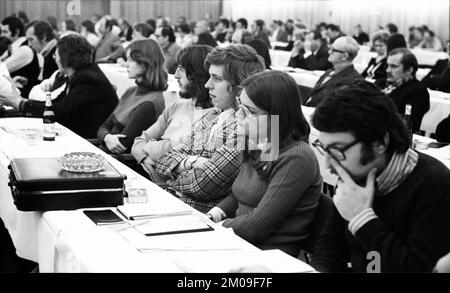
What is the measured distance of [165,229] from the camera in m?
2.34

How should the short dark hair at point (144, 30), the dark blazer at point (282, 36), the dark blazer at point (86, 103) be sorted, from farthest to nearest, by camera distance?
1. the dark blazer at point (282, 36)
2. the short dark hair at point (144, 30)
3. the dark blazer at point (86, 103)

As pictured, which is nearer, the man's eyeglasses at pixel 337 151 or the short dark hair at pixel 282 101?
the man's eyeglasses at pixel 337 151

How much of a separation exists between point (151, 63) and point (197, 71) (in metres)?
0.79

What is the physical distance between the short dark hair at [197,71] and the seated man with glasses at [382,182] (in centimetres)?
169

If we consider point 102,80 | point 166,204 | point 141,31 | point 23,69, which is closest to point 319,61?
point 141,31

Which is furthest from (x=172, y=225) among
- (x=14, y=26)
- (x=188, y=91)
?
(x=14, y=26)

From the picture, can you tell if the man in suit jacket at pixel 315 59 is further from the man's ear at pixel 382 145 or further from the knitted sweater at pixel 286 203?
the man's ear at pixel 382 145

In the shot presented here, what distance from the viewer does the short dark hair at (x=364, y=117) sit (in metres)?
1.96

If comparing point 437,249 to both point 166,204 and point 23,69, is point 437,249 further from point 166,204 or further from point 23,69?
point 23,69

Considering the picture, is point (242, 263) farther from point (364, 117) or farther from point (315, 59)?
point (315, 59)

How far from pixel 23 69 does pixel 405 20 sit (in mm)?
13286

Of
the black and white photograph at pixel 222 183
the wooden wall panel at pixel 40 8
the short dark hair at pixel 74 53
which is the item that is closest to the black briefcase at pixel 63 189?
the black and white photograph at pixel 222 183

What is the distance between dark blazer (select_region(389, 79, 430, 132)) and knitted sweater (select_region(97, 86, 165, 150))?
1993 mm

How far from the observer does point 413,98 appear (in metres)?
5.43
